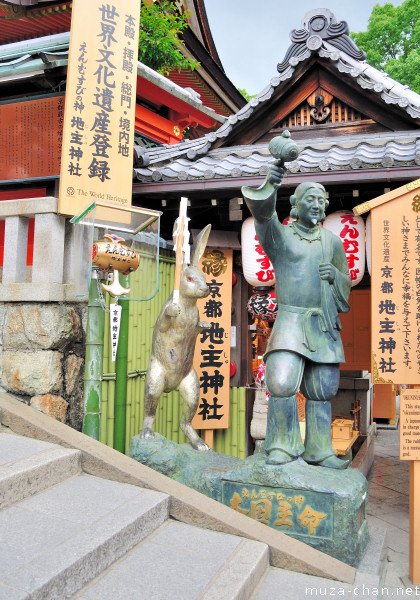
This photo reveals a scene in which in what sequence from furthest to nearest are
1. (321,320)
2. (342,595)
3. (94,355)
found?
(94,355) < (321,320) < (342,595)

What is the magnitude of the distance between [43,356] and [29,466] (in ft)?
5.46

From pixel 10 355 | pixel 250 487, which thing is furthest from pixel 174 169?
pixel 250 487

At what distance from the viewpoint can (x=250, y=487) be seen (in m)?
4.34

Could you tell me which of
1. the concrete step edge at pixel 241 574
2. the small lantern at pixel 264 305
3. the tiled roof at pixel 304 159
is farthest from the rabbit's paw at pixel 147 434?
the tiled roof at pixel 304 159

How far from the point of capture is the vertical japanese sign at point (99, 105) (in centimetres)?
500

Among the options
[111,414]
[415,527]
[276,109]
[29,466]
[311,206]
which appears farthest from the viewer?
[276,109]

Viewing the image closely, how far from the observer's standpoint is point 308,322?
4.40 meters

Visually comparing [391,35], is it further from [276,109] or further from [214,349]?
[214,349]

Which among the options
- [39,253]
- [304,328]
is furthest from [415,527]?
[39,253]

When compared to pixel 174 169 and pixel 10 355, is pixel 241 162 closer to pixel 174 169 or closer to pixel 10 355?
pixel 174 169

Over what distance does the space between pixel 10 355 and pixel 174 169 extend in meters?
2.95

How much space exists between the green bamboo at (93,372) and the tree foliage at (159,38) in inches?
245

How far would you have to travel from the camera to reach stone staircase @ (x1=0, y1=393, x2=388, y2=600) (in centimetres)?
268

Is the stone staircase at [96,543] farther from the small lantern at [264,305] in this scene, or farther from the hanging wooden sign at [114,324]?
the small lantern at [264,305]
